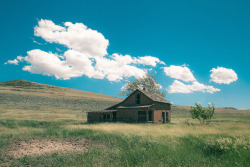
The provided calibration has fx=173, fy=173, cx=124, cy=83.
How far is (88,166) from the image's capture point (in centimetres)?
680

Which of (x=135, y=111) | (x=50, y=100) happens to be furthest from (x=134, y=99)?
(x=50, y=100)

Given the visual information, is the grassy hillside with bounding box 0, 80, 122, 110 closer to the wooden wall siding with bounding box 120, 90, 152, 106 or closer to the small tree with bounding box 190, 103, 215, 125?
the wooden wall siding with bounding box 120, 90, 152, 106

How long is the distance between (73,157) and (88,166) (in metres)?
1.73

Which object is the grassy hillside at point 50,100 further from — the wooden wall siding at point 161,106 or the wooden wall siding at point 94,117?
the wooden wall siding at point 161,106

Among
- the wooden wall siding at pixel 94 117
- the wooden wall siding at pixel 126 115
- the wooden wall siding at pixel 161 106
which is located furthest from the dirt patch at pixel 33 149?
the wooden wall siding at pixel 161 106

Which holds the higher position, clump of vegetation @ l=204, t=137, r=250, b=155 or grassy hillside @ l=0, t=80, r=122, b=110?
grassy hillside @ l=0, t=80, r=122, b=110

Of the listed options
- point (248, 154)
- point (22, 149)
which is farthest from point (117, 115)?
point (248, 154)

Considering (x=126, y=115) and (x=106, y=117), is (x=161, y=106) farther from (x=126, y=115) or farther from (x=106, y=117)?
(x=106, y=117)

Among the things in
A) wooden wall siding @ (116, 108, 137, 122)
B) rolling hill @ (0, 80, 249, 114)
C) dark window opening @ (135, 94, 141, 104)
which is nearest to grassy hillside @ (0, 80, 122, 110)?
rolling hill @ (0, 80, 249, 114)

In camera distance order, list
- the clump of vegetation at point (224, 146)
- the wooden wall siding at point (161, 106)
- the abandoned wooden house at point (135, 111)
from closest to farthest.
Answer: the clump of vegetation at point (224, 146), the abandoned wooden house at point (135, 111), the wooden wall siding at point (161, 106)

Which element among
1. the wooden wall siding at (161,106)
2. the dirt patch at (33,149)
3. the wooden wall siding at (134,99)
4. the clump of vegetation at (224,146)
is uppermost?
the wooden wall siding at (134,99)

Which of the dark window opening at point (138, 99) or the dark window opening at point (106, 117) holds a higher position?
the dark window opening at point (138, 99)

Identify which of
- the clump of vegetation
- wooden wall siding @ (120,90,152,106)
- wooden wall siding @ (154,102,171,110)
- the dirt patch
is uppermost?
wooden wall siding @ (120,90,152,106)

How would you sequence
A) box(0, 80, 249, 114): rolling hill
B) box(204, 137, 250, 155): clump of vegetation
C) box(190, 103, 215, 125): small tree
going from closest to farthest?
1. box(204, 137, 250, 155): clump of vegetation
2. box(190, 103, 215, 125): small tree
3. box(0, 80, 249, 114): rolling hill
